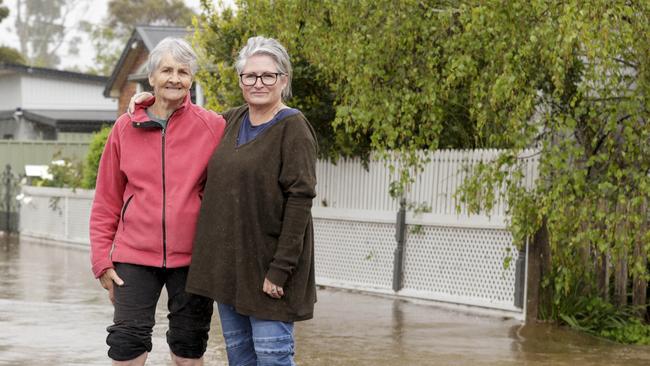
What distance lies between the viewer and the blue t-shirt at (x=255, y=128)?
542 cm

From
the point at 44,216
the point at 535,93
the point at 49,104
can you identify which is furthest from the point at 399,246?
the point at 49,104

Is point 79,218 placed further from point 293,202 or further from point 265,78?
point 293,202

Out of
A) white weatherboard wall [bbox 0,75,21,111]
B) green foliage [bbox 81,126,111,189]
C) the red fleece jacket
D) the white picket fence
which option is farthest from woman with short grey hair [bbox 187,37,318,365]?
white weatherboard wall [bbox 0,75,21,111]

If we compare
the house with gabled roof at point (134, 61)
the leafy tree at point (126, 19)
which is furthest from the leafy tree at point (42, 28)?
the house with gabled roof at point (134, 61)

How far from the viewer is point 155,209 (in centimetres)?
556

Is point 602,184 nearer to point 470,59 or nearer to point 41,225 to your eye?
point 470,59

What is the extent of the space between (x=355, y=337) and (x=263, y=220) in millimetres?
5097

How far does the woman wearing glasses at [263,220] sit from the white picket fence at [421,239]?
605cm

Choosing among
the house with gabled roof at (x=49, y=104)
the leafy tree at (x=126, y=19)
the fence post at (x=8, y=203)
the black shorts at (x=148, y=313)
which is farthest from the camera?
the leafy tree at (x=126, y=19)

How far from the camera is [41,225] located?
23.0m

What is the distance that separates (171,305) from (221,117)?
890 mm

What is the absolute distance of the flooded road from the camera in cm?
909

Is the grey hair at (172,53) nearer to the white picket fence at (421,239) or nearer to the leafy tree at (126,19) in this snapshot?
the white picket fence at (421,239)

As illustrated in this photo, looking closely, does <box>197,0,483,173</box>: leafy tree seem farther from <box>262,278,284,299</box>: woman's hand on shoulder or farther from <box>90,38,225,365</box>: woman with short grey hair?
<box>262,278,284,299</box>: woman's hand on shoulder
